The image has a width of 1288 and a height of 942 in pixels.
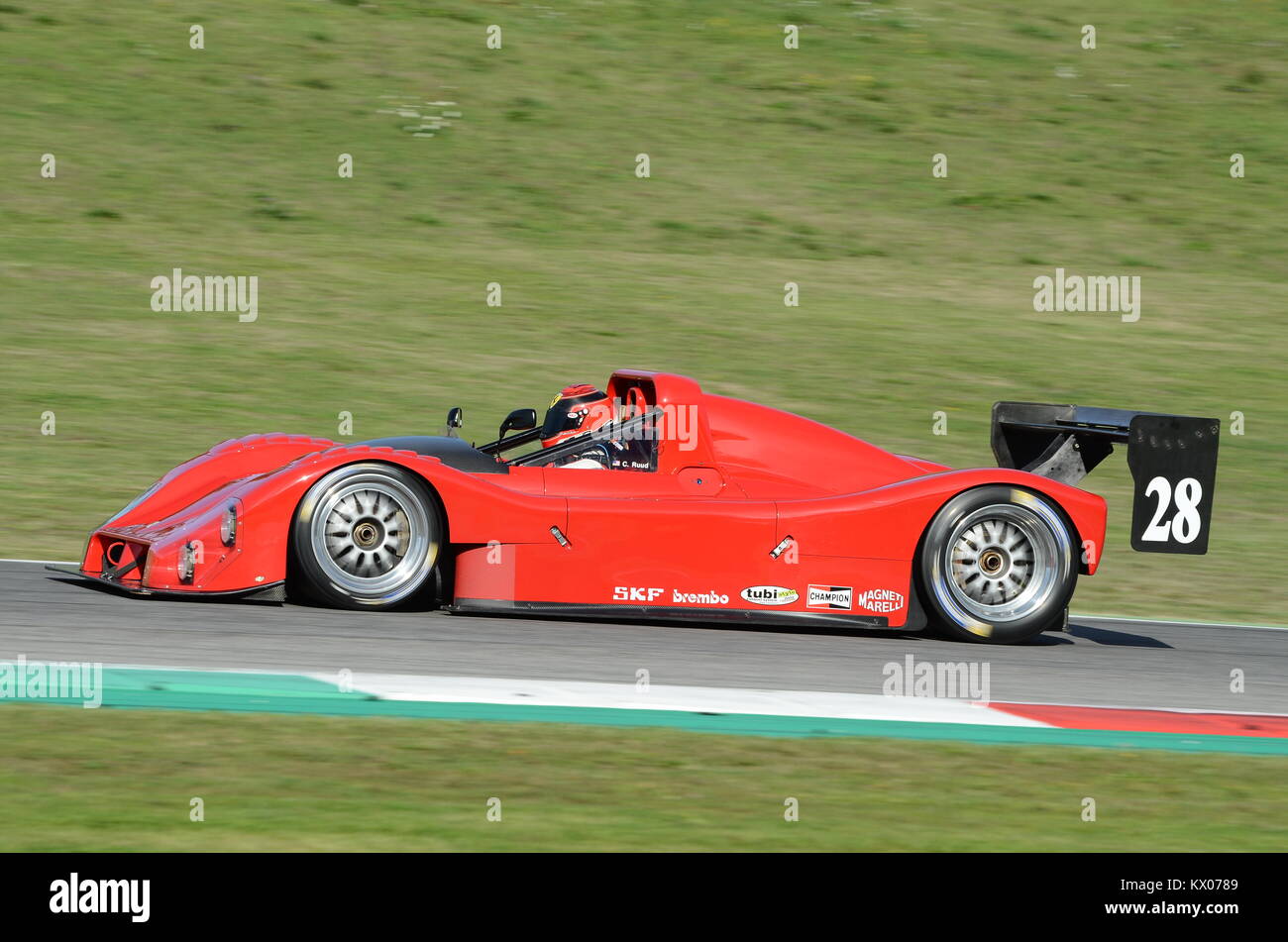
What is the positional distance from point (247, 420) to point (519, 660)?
6.93 meters

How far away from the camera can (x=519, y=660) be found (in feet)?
22.4

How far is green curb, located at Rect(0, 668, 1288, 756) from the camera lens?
19.1ft

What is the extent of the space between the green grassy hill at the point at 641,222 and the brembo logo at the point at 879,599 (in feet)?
8.84

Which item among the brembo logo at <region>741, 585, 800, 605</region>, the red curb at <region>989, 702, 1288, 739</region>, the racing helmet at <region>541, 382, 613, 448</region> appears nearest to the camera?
the red curb at <region>989, 702, 1288, 739</region>

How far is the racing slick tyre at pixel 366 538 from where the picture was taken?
7301 mm

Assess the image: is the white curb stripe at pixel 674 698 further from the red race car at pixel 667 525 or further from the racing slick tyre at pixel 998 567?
the racing slick tyre at pixel 998 567

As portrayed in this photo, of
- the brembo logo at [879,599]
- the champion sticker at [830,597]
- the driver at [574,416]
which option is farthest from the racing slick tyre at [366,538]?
the brembo logo at [879,599]

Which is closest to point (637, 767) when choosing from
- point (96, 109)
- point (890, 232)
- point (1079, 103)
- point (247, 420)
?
point (247, 420)

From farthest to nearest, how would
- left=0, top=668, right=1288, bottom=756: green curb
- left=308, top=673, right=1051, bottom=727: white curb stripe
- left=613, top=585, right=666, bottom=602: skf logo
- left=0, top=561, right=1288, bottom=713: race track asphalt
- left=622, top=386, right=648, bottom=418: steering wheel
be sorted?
left=622, top=386, right=648, bottom=418: steering wheel
left=613, top=585, right=666, bottom=602: skf logo
left=0, top=561, right=1288, bottom=713: race track asphalt
left=308, top=673, right=1051, bottom=727: white curb stripe
left=0, top=668, right=1288, bottom=756: green curb

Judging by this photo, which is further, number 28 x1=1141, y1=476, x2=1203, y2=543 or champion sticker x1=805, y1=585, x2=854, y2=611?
number 28 x1=1141, y1=476, x2=1203, y2=543

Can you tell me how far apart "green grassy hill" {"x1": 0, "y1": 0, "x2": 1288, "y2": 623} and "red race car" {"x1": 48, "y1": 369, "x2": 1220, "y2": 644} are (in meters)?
2.17

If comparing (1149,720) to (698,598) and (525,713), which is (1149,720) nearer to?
(698,598)

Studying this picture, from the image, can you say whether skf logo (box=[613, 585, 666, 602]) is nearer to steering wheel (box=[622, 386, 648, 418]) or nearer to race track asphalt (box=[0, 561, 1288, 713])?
race track asphalt (box=[0, 561, 1288, 713])

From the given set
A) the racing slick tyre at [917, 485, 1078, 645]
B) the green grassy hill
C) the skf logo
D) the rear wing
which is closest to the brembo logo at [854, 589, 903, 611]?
the racing slick tyre at [917, 485, 1078, 645]
